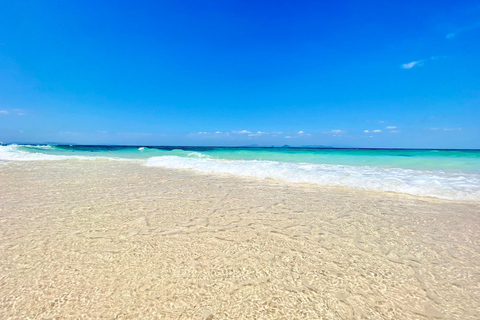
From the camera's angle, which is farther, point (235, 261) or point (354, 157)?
point (354, 157)

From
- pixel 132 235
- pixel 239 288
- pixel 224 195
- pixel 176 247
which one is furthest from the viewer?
pixel 224 195

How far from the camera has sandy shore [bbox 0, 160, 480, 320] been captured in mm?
1786

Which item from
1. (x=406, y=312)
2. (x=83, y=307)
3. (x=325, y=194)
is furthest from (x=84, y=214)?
(x=325, y=194)

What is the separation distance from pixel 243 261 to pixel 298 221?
1.63 meters

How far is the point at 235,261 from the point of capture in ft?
8.02

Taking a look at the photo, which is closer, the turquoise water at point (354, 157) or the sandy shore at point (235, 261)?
the sandy shore at point (235, 261)

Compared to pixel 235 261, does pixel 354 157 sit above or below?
above

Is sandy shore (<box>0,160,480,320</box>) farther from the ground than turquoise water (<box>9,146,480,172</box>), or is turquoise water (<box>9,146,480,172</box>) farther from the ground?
turquoise water (<box>9,146,480,172</box>)

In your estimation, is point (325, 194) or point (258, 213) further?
point (325, 194)

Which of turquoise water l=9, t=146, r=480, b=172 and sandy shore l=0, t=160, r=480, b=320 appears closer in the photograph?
sandy shore l=0, t=160, r=480, b=320

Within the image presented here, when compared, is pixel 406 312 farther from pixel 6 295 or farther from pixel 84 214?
pixel 84 214

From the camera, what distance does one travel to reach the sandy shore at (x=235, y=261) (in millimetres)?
1786

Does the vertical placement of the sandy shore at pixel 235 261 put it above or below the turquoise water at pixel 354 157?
below

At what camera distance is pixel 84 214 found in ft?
12.8
